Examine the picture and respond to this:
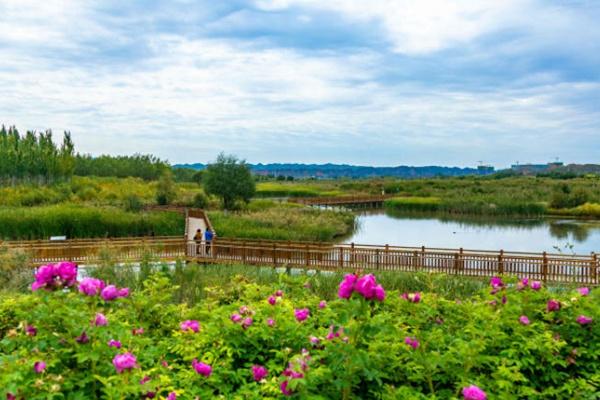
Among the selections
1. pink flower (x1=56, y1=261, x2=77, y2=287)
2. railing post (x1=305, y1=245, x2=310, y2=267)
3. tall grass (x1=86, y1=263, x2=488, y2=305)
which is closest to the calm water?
railing post (x1=305, y1=245, x2=310, y2=267)

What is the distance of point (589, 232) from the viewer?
137ft

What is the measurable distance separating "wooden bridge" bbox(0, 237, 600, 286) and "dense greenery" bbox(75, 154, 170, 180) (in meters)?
66.7

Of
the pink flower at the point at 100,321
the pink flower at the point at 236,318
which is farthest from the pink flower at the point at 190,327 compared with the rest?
the pink flower at the point at 100,321

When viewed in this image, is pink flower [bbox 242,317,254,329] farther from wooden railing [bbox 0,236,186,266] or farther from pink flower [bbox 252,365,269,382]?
wooden railing [bbox 0,236,186,266]

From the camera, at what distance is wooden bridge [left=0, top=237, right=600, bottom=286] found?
17.3 m

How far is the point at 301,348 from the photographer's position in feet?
14.5

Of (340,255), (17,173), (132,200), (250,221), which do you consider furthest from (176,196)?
(340,255)

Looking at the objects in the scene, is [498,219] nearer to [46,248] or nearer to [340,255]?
[340,255]

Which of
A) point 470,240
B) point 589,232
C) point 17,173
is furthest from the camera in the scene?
point 17,173

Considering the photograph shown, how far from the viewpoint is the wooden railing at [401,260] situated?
676 inches

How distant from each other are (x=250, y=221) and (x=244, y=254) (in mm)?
13638

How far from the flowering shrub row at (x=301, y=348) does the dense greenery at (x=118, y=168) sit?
84510 millimetres

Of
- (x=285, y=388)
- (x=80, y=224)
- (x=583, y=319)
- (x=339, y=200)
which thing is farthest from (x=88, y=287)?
(x=339, y=200)

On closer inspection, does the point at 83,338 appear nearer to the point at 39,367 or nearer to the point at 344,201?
the point at 39,367
